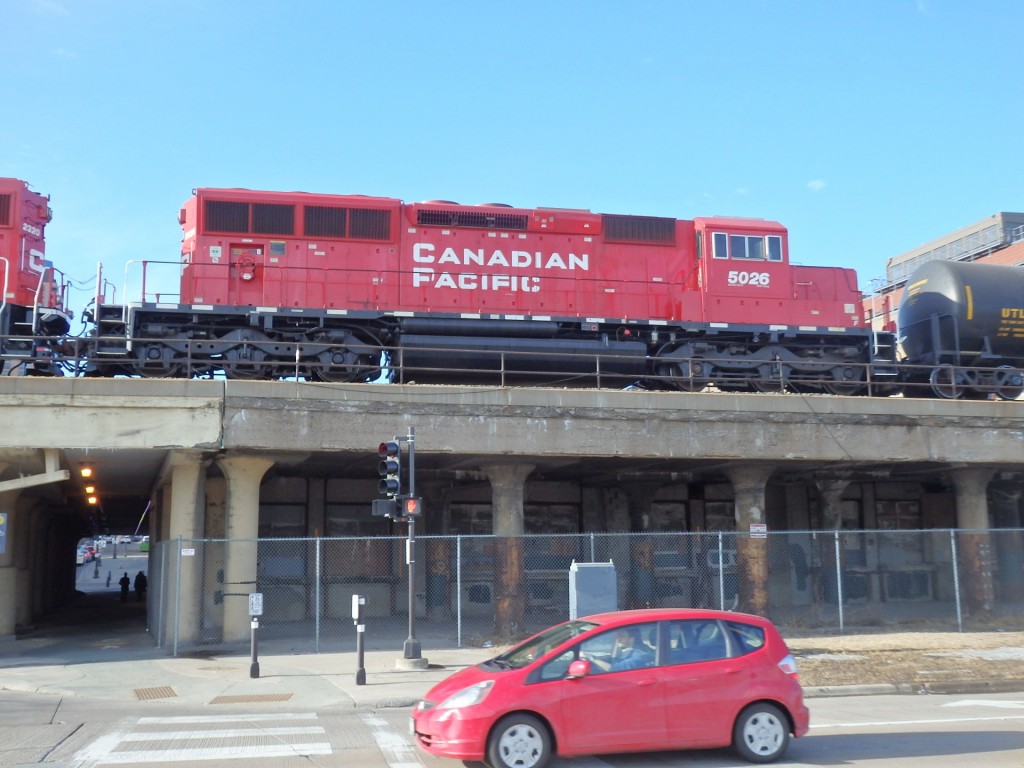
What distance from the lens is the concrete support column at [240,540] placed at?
720 inches

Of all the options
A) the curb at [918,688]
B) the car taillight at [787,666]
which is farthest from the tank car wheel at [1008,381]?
the car taillight at [787,666]

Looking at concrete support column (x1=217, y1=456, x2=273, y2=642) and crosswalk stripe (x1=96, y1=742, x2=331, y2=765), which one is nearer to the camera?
crosswalk stripe (x1=96, y1=742, x2=331, y2=765)

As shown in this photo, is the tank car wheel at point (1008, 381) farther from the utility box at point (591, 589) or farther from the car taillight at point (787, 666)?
the car taillight at point (787, 666)

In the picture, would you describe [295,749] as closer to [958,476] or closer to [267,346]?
[267,346]

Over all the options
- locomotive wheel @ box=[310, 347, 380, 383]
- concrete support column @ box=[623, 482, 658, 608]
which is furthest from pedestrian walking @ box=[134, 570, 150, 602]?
concrete support column @ box=[623, 482, 658, 608]

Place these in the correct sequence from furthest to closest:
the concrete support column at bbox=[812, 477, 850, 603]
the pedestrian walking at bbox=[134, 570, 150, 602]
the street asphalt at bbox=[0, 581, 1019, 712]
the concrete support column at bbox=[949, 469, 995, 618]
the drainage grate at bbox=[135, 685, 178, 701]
Answer: the pedestrian walking at bbox=[134, 570, 150, 602]
the concrete support column at bbox=[812, 477, 850, 603]
the concrete support column at bbox=[949, 469, 995, 618]
the drainage grate at bbox=[135, 685, 178, 701]
the street asphalt at bbox=[0, 581, 1019, 712]

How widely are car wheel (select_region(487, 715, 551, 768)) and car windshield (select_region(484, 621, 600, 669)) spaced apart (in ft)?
1.87

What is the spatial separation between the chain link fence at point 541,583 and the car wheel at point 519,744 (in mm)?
10016

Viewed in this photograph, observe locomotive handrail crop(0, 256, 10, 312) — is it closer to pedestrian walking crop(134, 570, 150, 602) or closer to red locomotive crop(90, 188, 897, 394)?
red locomotive crop(90, 188, 897, 394)

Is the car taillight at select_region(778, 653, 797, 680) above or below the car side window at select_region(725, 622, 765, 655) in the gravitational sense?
below

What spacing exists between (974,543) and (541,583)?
10094 mm

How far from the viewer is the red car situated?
8.31 m

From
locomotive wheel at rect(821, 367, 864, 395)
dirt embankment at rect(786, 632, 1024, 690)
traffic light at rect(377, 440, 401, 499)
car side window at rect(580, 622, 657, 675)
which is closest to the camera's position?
car side window at rect(580, 622, 657, 675)

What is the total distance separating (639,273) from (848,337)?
5.49 meters
